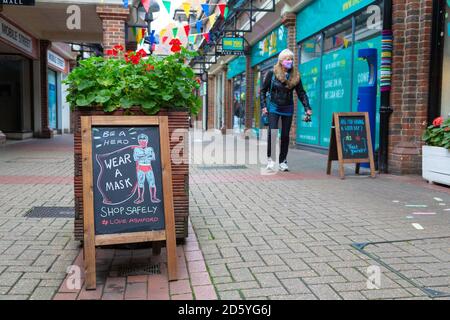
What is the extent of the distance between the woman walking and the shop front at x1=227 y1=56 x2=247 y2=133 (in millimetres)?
12295

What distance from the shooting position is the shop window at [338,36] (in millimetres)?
10117

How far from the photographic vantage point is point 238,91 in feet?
74.1

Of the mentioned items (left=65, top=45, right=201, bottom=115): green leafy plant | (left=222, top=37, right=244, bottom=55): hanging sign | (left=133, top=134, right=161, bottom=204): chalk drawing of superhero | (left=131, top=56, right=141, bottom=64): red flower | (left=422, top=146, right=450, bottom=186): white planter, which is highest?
(left=222, top=37, right=244, bottom=55): hanging sign

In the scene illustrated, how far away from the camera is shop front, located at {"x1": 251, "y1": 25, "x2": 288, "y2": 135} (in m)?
15.0

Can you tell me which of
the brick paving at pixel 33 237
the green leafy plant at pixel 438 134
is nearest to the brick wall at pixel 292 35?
the green leafy plant at pixel 438 134

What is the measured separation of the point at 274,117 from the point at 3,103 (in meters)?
12.7

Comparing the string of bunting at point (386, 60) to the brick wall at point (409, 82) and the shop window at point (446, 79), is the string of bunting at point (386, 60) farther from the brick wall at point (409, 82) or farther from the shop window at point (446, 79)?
the shop window at point (446, 79)

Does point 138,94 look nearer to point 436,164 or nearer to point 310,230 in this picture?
point 310,230

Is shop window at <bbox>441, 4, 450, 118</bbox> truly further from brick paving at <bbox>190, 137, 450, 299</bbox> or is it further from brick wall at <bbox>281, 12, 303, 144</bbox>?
brick wall at <bbox>281, 12, 303, 144</bbox>

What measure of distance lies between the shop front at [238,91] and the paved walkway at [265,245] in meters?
14.6

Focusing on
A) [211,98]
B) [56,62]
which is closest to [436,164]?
[56,62]

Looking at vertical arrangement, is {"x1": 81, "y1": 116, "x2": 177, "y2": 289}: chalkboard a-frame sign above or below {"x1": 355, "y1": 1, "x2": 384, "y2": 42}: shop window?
below

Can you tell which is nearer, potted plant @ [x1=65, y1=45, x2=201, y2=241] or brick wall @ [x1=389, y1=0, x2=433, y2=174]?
potted plant @ [x1=65, y1=45, x2=201, y2=241]

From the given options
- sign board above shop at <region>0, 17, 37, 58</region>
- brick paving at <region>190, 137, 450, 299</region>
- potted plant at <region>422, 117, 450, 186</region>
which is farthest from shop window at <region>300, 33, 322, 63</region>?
sign board above shop at <region>0, 17, 37, 58</region>
